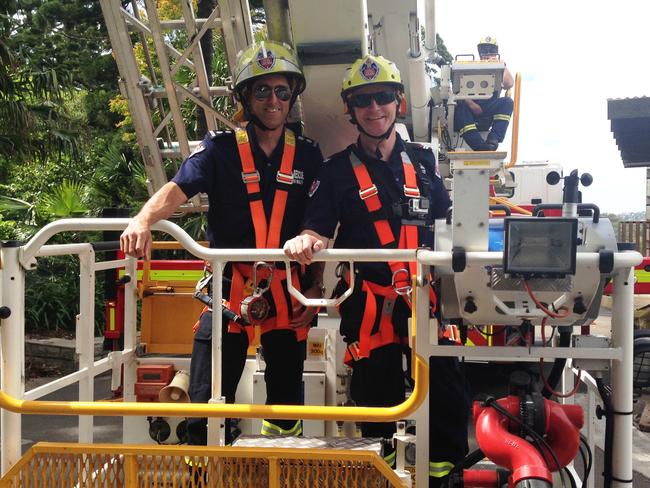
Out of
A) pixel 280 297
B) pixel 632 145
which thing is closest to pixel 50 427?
pixel 280 297

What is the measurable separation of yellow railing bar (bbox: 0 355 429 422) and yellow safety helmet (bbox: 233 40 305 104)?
180cm

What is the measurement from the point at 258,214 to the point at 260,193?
12cm

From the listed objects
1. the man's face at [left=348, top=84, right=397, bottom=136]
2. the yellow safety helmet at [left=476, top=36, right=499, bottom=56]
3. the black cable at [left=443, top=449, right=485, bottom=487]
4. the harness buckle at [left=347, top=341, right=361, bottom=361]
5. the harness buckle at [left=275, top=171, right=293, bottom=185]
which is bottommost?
the black cable at [left=443, top=449, right=485, bottom=487]

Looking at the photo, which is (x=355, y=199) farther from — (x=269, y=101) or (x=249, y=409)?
(x=249, y=409)

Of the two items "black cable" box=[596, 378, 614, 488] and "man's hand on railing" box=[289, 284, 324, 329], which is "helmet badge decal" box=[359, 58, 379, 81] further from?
"black cable" box=[596, 378, 614, 488]

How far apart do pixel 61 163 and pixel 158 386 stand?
11.1 m

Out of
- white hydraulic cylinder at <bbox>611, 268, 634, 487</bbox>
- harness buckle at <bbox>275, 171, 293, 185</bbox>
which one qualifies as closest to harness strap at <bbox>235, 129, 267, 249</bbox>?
harness buckle at <bbox>275, 171, 293, 185</bbox>

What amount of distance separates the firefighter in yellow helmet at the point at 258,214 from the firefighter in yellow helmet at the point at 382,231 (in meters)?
0.19

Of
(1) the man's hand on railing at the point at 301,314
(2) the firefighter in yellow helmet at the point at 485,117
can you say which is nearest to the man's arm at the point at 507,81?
(2) the firefighter in yellow helmet at the point at 485,117

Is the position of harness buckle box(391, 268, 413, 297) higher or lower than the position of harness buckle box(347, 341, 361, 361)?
higher

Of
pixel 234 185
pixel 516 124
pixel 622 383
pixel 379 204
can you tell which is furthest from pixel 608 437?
pixel 516 124

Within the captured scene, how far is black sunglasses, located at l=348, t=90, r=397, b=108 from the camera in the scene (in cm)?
359

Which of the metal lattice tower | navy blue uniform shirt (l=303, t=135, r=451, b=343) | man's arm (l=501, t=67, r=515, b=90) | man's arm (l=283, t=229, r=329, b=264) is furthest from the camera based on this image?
man's arm (l=501, t=67, r=515, b=90)

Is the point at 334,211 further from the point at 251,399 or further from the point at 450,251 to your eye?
the point at 251,399
